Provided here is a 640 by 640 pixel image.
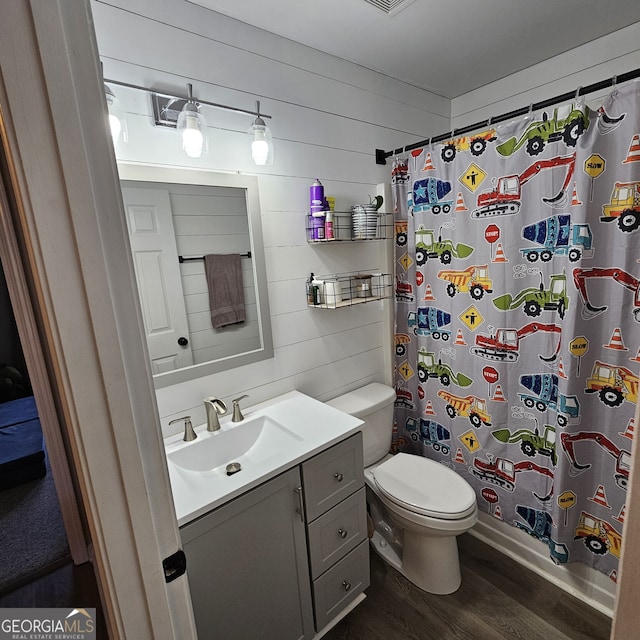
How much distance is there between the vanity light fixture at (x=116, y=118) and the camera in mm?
1165

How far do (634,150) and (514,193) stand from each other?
1.32 ft

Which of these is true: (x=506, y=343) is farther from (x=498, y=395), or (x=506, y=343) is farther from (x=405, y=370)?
(x=405, y=370)

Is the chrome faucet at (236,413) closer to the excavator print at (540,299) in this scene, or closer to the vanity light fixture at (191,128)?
the vanity light fixture at (191,128)

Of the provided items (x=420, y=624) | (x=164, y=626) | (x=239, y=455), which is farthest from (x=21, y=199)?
(x=420, y=624)

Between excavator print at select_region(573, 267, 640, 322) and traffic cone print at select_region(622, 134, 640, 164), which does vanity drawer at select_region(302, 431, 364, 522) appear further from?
traffic cone print at select_region(622, 134, 640, 164)

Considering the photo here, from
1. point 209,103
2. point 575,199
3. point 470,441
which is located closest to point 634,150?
point 575,199

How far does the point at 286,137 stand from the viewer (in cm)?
163

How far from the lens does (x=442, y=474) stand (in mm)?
1759

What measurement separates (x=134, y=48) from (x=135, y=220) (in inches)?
22.3

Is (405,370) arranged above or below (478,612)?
above

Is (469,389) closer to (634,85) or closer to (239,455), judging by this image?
(239,455)

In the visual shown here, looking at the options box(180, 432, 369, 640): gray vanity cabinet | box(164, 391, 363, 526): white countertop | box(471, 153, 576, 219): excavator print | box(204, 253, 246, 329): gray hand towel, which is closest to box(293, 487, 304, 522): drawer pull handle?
box(180, 432, 369, 640): gray vanity cabinet

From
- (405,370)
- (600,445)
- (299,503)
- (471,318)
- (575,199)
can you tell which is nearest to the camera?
(299,503)

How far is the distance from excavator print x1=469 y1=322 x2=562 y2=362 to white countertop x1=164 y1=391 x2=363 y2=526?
30.4 inches
